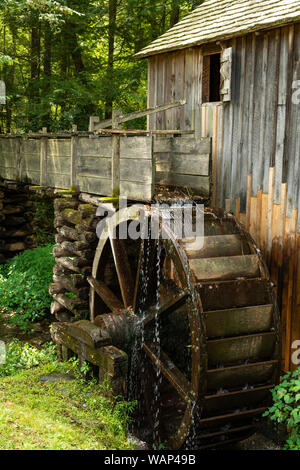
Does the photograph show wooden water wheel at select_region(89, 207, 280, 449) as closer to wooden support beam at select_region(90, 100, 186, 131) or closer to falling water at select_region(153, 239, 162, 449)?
falling water at select_region(153, 239, 162, 449)

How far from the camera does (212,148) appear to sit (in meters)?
7.36

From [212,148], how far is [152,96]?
6.51ft

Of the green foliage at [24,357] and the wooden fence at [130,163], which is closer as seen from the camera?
the wooden fence at [130,163]

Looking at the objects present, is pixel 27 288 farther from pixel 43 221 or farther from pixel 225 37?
pixel 225 37

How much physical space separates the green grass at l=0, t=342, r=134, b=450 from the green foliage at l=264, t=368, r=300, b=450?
1.71 metres

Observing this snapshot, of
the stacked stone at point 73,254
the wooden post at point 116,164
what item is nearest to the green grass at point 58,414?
the stacked stone at point 73,254

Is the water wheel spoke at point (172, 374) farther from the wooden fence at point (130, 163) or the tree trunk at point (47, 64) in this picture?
the tree trunk at point (47, 64)

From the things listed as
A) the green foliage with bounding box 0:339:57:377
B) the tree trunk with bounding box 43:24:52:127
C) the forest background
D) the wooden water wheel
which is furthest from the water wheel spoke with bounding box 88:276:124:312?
the tree trunk with bounding box 43:24:52:127

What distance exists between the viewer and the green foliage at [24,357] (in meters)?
7.83

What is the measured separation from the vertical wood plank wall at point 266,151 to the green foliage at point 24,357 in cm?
374

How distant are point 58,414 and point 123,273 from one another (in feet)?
8.02

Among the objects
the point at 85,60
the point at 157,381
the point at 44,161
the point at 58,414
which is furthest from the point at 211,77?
the point at 85,60

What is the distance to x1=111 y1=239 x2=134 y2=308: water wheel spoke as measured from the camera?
24.6ft
